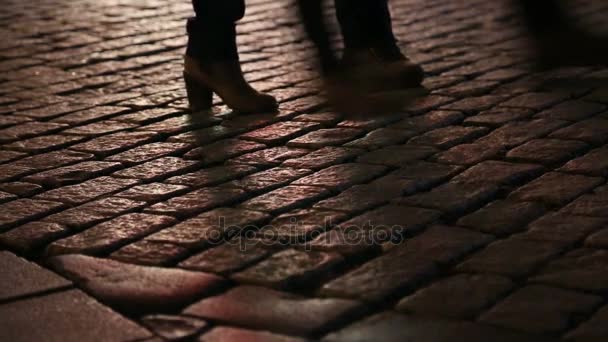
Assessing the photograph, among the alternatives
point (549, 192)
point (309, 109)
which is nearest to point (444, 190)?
point (549, 192)

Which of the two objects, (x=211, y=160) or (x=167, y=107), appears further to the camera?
(x=167, y=107)

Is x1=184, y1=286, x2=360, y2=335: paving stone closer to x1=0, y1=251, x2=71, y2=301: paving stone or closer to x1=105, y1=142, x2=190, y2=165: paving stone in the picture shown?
x1=0, y1=251, x2=71, y2=301: paving stone

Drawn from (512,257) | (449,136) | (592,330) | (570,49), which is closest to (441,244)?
(512,257)

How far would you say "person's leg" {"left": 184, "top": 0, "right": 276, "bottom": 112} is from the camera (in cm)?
461

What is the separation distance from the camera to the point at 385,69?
4.92m

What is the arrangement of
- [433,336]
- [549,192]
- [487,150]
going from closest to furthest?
[433,336]
[549,192]
[487,150]

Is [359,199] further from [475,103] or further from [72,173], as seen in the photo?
[475,103]

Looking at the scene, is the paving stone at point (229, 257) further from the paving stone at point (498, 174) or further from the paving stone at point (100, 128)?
the paving stone at point (100, 128)

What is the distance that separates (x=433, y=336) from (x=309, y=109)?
2.43m

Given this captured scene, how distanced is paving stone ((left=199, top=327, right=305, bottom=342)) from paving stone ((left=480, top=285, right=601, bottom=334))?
443 millimetres

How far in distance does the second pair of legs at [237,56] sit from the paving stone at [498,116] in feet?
1.98

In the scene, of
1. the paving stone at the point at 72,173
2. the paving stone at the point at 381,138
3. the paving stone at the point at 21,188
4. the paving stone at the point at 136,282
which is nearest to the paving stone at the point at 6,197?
the paving stone at the point at 21,188

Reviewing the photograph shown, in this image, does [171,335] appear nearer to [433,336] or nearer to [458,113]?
[433,336]

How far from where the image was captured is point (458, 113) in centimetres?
443
